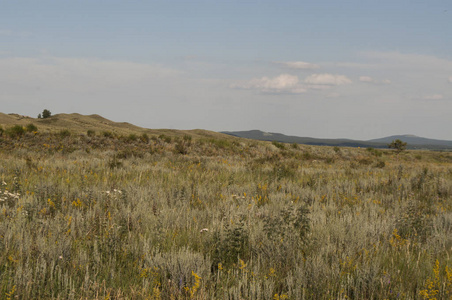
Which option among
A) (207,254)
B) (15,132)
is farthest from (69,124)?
(207,254)

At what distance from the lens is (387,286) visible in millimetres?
2941

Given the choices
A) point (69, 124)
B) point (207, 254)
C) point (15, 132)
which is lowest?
point (207, 254)

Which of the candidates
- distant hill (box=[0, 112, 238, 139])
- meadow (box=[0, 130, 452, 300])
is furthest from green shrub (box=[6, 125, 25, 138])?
Result: meadow (box=[0, 130, 452, 300])

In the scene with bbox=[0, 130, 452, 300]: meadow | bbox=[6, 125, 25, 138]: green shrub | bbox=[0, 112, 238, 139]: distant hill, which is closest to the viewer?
bbox=[0, 130, 452, 300]: meadow

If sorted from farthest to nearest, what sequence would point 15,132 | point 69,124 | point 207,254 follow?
point 69,124 < point 15,132 < point 207,254

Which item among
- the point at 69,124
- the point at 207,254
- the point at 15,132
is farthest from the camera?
the point at 69,124

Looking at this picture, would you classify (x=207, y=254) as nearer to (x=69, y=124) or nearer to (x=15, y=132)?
(x=15, y=132)

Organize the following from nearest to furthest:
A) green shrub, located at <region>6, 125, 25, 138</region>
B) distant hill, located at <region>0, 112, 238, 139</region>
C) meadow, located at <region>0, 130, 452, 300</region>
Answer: meadow, located at <region>0, 130, 452, 300</region>, green shrub, located at <region>6, 125, 25, 138</region>, distant hill, located at <region>0, 112, 238, 139</region>

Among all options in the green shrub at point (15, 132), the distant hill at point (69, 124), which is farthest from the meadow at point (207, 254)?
the distant hill at point (69, 124)

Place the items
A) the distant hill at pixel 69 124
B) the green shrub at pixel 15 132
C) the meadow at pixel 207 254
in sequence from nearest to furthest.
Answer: the meadow at pixel 207 254, the green shrub at pixel 15 132, the distant hill at pixel 69 124

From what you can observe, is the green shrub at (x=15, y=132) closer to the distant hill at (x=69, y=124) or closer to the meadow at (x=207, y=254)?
the distant hill at (x=69, y=124)

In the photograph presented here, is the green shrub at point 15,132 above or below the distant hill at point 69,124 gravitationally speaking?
below

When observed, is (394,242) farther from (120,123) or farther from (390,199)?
(120,123)

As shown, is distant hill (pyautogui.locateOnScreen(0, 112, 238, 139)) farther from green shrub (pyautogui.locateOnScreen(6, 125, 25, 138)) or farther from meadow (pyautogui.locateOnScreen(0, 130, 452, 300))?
meadow (pyautogui.locateOnScreen(0, 130, 452, 300))
